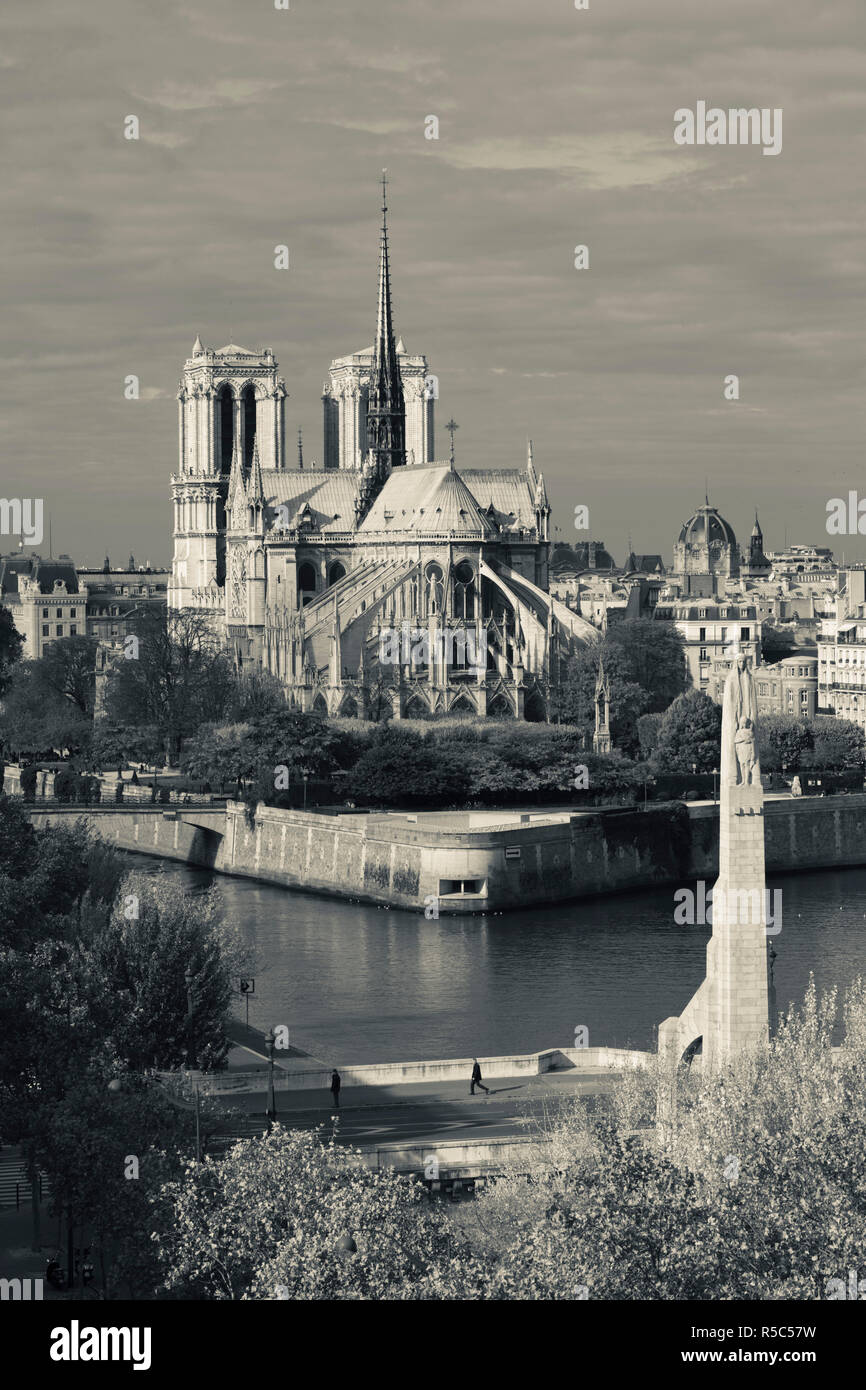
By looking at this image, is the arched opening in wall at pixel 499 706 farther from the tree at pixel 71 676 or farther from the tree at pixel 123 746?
the tree at pixel 71 676

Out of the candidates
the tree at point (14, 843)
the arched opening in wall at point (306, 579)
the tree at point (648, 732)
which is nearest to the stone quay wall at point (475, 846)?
the tree at point (14, 843)

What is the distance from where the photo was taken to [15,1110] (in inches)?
1077

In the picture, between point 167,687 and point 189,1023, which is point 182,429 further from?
point 189,1023

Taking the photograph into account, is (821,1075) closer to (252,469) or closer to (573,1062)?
(573,1062)

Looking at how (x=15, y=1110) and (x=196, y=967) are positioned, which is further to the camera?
(x=196, y=967)

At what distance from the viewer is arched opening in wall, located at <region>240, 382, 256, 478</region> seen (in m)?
129

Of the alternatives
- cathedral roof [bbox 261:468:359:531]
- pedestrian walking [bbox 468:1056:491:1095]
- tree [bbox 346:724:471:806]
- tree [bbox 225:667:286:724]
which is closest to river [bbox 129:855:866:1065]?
pedestrian walking [bbox 468:1056:491:1095]

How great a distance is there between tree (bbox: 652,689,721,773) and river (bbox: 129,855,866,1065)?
15.7 m

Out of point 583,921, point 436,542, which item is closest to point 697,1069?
point 583,921

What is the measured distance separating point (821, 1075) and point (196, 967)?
48.5 ft

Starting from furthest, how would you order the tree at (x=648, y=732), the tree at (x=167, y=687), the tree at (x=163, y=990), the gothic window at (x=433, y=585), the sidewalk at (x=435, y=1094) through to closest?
the gothic window at (x=433, y=585) → the tree at (x=167, y=687) → the tree at (x=648, y=732) → the tree at (x=163, y=990) → the sidewalk at (x=435, y=1094)

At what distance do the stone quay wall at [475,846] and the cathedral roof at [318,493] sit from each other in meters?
44.4

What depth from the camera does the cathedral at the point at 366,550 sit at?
306ft

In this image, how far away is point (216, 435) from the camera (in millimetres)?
128625
